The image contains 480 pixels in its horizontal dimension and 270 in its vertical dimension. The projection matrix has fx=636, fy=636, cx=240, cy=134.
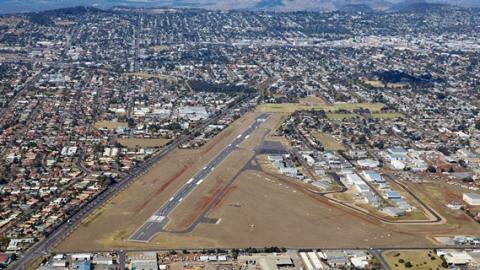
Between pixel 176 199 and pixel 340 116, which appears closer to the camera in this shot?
pixel 176 199

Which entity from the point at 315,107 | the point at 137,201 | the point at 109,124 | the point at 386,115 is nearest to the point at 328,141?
the point at 386,115

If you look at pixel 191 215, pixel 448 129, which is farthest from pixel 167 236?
pixel 448 129

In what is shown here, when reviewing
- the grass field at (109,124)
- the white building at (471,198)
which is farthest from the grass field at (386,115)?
the grass field at (109,124)

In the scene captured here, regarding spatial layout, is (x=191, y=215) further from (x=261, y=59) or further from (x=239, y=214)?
(x=261, y=59)

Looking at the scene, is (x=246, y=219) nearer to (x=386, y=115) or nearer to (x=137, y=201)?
(x=137, y=201)

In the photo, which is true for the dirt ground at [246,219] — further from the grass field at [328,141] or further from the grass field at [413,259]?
the grass field at [328,141]
